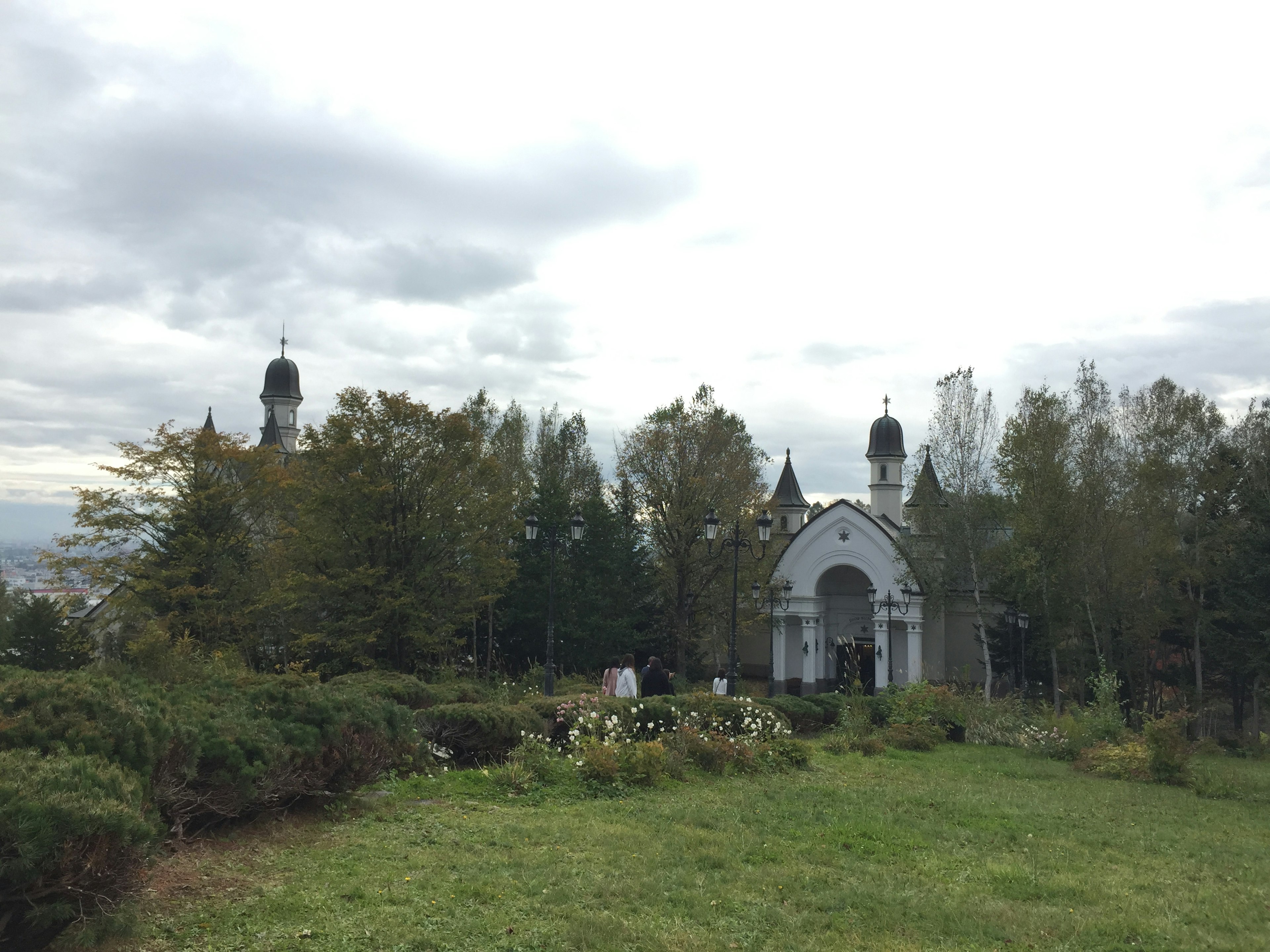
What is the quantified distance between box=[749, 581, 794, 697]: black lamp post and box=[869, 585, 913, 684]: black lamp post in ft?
9.93

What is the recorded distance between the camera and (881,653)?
32.4m

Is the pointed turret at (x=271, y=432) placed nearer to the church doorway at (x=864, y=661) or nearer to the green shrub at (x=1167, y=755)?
the church doorway at (x=864, y=661)

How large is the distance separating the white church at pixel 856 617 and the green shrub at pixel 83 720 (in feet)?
88.8

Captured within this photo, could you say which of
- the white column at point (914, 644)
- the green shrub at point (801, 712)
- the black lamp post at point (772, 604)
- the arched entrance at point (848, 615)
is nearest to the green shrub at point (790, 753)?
the green shrub at point (801, 712)

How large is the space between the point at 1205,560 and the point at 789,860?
25707 mm

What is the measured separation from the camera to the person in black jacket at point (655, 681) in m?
13.7

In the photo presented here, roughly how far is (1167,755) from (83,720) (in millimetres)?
12664

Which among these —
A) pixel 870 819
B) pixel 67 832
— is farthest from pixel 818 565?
pixel 67 832

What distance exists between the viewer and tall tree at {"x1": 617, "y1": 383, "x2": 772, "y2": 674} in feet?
106

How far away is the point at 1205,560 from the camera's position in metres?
27.1

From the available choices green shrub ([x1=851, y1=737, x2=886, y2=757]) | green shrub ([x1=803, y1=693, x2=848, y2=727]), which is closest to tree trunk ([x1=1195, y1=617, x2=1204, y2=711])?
green shrub ([x1=803, y1=693, x2=848, y2=727])

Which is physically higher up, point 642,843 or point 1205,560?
point 1205,560

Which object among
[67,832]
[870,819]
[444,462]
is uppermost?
[444,462]

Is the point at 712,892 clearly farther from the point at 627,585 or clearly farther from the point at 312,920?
the point at 627,585
